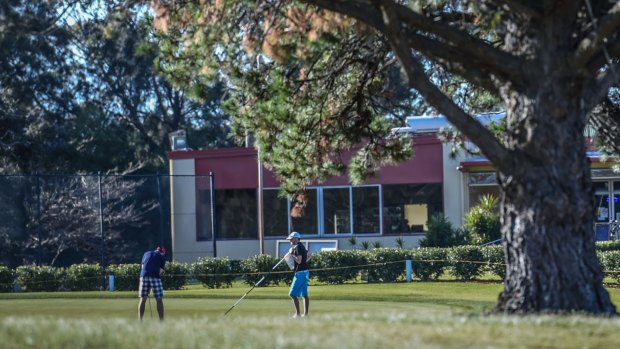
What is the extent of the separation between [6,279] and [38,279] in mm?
945

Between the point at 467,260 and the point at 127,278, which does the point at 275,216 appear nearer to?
the point at 127,278

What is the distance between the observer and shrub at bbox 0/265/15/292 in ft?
92.1

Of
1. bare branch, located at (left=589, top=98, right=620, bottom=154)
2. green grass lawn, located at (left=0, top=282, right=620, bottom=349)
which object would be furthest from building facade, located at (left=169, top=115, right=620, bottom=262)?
green grass lawn, located at (left=0, top=282, right=620, bottom=349)

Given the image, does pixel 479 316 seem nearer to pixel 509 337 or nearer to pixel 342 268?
pixel 509 337

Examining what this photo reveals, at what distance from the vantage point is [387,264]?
2789 centimetres

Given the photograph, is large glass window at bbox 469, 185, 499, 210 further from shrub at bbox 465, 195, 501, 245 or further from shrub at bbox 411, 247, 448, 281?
shrub at bbox 411, 247, 448, 281

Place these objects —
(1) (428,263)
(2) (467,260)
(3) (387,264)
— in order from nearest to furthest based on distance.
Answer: (2) (467,260), (1) (428,263), (3) (387,264)

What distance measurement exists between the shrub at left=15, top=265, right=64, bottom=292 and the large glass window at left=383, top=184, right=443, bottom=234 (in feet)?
43.0

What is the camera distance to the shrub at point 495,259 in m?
26.5

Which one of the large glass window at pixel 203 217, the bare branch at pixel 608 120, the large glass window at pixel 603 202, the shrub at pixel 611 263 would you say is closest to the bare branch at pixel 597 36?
the bare branch at pixel 608 120

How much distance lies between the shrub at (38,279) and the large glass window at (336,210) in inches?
464

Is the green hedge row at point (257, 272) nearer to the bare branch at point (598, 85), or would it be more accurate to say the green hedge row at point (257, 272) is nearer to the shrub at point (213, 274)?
the shrub at point (213, 274)

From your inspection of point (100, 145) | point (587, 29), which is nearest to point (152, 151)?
point (100, 145)

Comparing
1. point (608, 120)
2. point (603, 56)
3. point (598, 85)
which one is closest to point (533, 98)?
point (598, 85)
